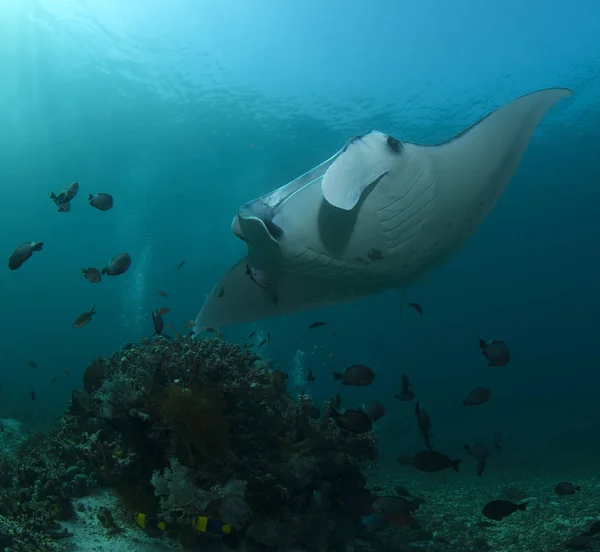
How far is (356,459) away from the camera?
4625 mm

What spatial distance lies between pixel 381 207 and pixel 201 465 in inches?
113

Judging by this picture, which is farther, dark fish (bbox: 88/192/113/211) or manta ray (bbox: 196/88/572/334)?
dark fish (bbox: 88/192/113/211)

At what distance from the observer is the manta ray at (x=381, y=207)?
11.4 ft

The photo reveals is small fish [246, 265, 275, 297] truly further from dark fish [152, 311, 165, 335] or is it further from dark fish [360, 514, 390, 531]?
dark fish [360, 514, 390, 531]

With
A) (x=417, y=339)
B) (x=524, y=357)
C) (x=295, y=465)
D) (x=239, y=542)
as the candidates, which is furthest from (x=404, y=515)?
(x=524, y=357)

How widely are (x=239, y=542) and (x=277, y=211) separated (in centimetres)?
296

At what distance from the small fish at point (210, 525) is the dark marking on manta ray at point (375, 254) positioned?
2.91 meters

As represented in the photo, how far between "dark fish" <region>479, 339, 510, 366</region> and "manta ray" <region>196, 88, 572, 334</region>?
70.6 inches

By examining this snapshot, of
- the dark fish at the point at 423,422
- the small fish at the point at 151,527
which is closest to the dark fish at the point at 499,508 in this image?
the dark fish at the point at 423,422

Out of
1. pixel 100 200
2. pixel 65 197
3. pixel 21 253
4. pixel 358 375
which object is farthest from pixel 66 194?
pixel 358 375

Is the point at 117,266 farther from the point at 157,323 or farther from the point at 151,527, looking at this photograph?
the point at 151,527

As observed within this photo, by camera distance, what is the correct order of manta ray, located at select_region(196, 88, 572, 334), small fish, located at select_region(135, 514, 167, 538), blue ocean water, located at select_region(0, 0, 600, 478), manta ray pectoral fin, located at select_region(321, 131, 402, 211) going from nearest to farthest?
manta ray pectoral fin, located at select_region(321, 131, 402, 211) < small fish, located at select_region(135, 514, 167, 538) < manta ray, located at select_region(196, 88, 572, 334) < blue ocean water, located at select_region(0, 0, 600, 478)

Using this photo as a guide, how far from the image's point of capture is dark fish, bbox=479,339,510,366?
5902 mm

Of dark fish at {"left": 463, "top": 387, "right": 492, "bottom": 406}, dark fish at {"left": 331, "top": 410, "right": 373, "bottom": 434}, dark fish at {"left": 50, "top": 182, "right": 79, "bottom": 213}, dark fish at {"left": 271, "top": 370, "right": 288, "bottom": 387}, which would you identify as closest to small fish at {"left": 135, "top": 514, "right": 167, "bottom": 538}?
dark fish at {"left": 271, "top": 370, "right": 288, "bottom": 387}
